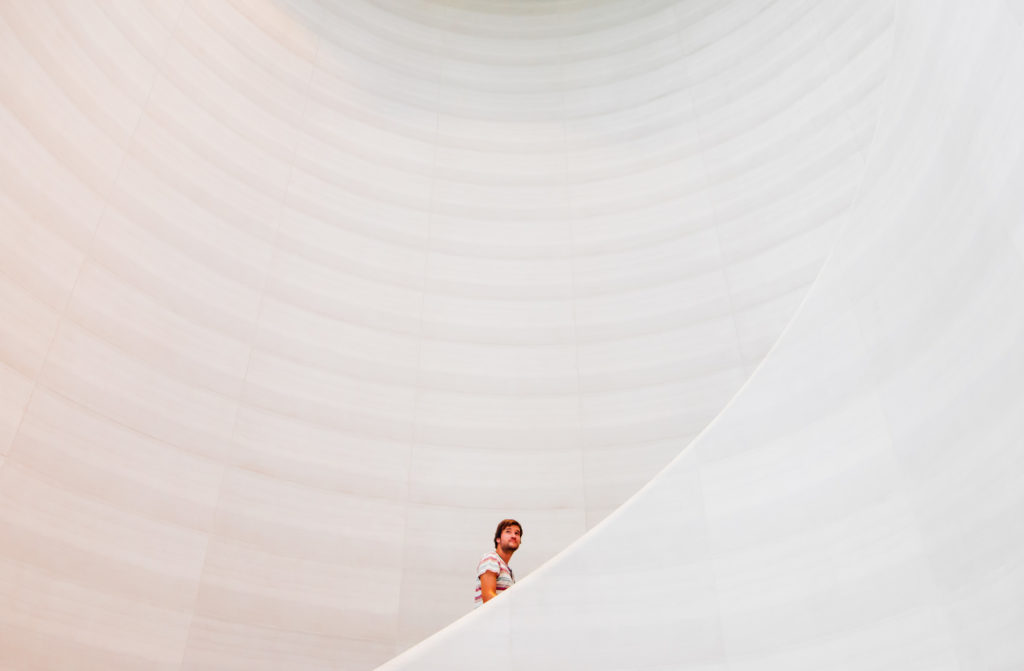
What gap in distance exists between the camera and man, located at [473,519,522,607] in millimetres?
4711

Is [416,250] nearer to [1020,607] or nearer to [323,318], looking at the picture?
[323,318]

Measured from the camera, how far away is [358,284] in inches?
285

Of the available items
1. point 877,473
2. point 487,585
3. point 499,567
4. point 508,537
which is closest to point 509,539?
point 508,537

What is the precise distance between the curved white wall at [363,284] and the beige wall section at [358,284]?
0.02 meters

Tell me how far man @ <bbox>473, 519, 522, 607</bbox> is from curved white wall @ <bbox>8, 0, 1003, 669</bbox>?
93 centimetres

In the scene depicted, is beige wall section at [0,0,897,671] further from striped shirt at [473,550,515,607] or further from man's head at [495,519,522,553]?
striped shirt at [473,550,515,607]

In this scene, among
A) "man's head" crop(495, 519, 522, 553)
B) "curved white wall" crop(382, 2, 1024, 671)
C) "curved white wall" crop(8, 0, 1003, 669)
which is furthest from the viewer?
"curved white wall" crop(8, 0, 1003, 669)

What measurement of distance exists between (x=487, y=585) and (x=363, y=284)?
3.34 meters

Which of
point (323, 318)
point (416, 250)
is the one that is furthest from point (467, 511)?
point (416, 250)

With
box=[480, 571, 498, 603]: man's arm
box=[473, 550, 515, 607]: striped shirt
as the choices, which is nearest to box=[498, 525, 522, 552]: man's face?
box=[473, 550, 515, 607]: striped shirt

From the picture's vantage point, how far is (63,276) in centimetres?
557

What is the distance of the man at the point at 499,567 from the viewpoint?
4.71 metres

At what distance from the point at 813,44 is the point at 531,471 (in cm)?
467

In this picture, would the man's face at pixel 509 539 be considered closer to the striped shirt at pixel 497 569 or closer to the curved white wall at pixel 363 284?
the striped shirt at pixel 497 569
